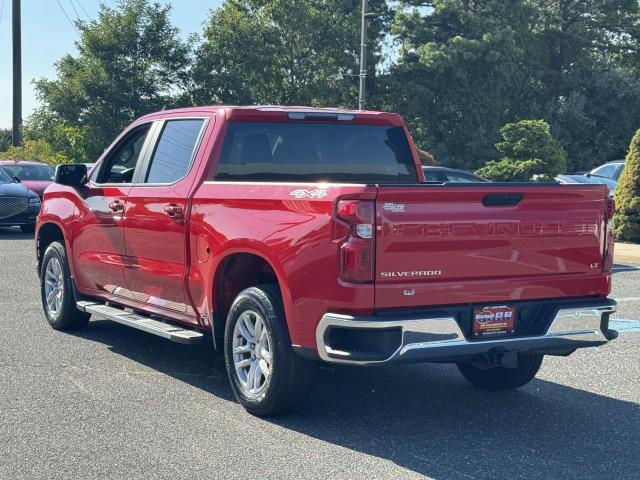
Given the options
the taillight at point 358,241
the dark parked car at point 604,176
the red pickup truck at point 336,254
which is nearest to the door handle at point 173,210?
the red pickup truck at point 336,254

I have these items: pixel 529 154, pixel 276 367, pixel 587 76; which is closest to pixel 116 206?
pixel 276 367

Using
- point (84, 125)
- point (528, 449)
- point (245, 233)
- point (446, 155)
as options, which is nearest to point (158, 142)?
point (245, 233)

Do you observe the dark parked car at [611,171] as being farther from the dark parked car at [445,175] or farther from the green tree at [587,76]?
the green tree at [587,76]

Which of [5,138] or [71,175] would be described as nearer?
[71,175]

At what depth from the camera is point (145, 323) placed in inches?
270

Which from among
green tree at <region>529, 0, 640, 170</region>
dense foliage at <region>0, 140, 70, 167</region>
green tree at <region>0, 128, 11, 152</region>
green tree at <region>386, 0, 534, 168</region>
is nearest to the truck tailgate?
dense foliage at <region>0, 140, 70, 167</region>

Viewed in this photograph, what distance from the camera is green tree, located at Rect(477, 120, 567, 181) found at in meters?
26.3

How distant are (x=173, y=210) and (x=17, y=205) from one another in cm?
1391

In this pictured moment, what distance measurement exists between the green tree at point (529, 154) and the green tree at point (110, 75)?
79.3 feet

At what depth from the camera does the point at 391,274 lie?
5051 millimetres

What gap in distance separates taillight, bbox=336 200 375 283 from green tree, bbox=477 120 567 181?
21.8m

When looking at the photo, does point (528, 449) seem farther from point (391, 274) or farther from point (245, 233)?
point (245, 233)

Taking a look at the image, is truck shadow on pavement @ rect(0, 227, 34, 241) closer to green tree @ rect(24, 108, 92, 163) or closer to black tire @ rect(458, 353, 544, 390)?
black tire @ rect(458, 353, 544, 390)

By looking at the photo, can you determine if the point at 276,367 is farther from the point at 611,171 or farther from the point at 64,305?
the point at 611,171
